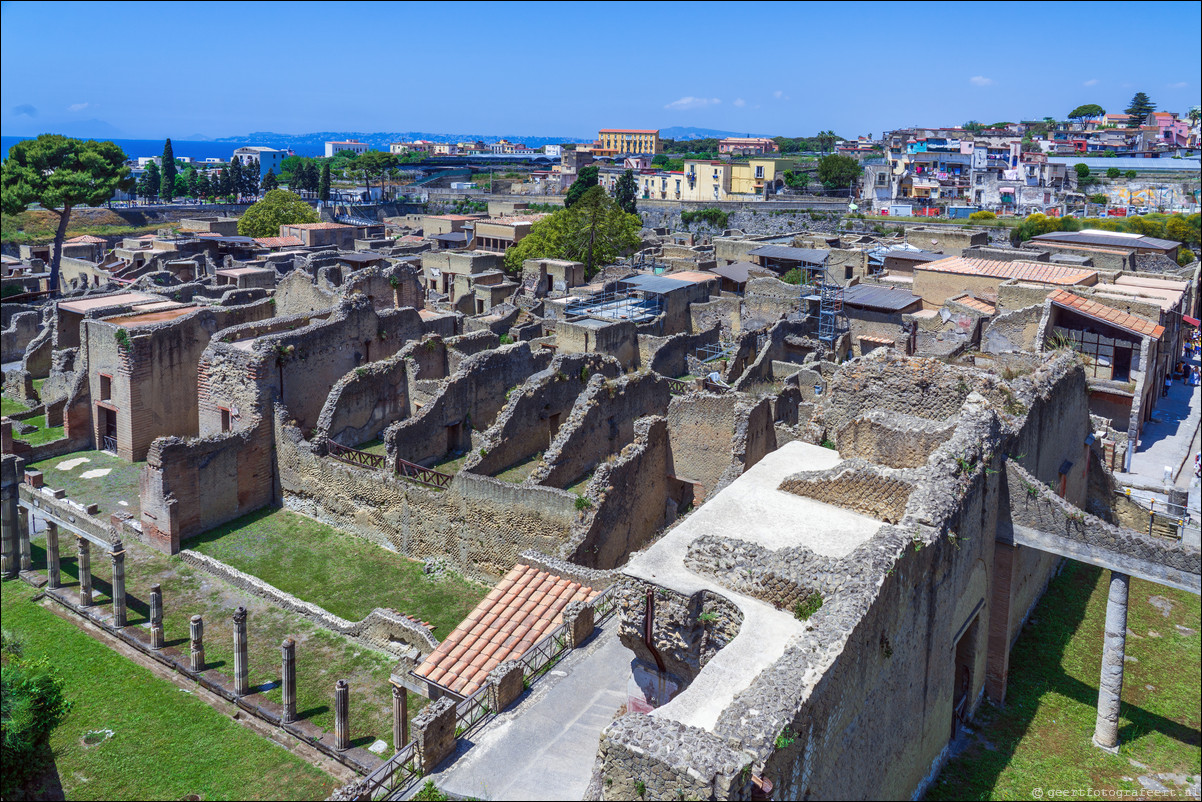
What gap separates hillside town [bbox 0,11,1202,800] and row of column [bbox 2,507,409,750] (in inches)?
3.0

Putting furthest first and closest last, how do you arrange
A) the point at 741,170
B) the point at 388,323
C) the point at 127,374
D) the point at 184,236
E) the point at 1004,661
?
the point at 741,170 < the point at 184,236 < the point at 388,323 < the point at 127,374 < the point at 1004,661

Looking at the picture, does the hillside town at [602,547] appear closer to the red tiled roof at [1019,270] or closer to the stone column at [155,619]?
the stone column at [155,619]

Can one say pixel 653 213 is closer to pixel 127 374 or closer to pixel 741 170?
pixel 741 170

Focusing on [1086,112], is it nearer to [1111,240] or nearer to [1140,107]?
[1140,107]

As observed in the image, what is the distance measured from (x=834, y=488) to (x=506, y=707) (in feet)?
19.1

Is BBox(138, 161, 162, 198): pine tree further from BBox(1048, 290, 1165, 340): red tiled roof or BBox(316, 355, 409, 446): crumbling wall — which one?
BBox(1048, 290, 1165, 340): red tiled roof

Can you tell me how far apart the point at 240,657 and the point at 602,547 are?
6.66 metres

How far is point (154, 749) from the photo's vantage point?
13883 mm

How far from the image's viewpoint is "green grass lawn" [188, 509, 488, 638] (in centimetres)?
1798

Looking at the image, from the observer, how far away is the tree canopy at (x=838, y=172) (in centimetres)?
10638

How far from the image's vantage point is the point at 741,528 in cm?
1268

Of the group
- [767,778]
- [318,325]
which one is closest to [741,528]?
[767,778]

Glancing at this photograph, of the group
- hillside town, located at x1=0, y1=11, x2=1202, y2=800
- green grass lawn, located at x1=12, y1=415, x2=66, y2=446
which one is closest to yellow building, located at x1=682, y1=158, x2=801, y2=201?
hillside town, located at x1=0, y1=11, x2=1202, y2=800

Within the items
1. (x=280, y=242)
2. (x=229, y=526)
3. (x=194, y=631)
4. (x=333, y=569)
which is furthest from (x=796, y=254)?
(x=194, y=631)
